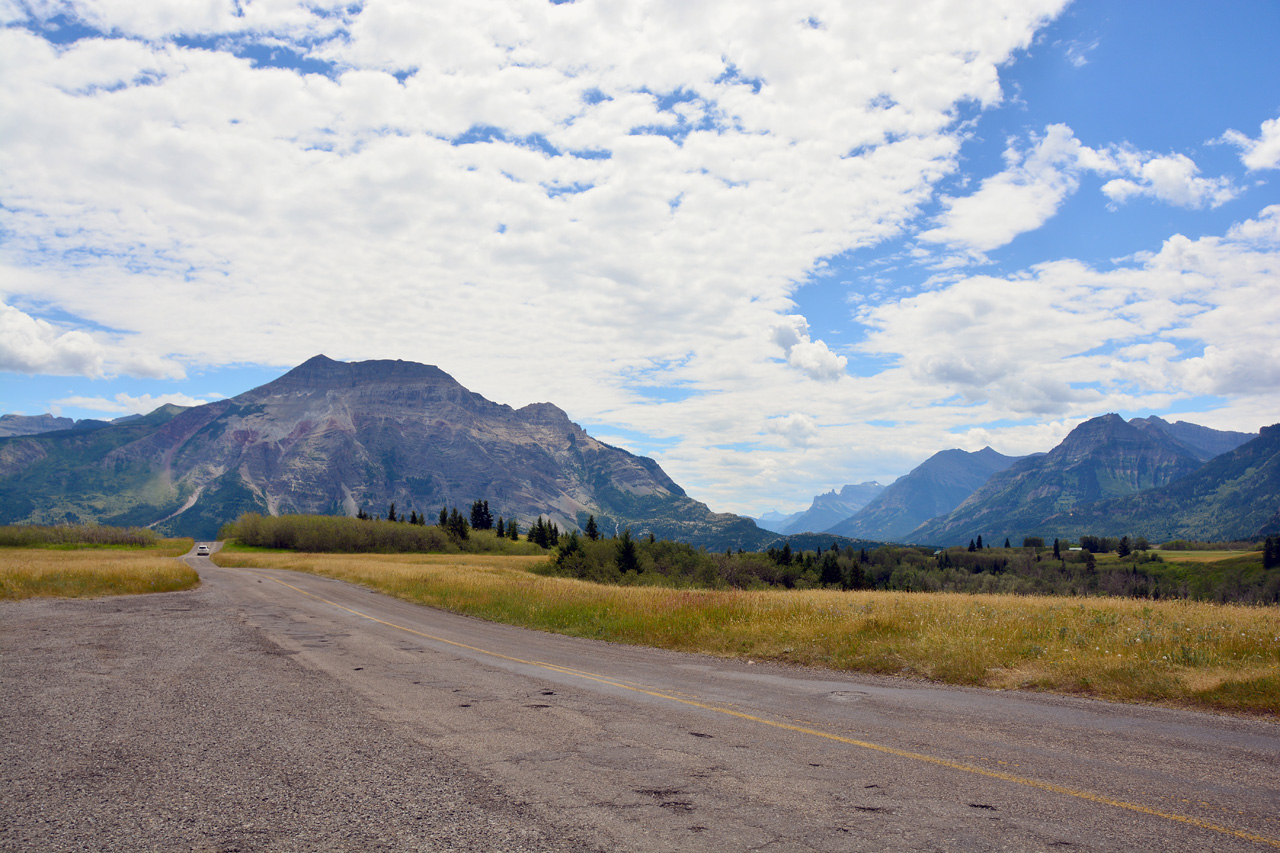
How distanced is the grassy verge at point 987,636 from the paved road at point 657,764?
1.26 meters

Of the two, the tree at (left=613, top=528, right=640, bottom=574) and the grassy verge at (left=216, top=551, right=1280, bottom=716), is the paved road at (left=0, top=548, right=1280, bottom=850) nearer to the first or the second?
the grassy verge at (left=216, top=551, right=1280, bottom=716)

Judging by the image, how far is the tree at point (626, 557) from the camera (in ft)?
219

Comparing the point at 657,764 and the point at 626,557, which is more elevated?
the point at 657,764

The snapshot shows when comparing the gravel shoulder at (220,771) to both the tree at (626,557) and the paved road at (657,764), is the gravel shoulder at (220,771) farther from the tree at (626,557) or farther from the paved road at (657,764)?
the tree at (626,557)

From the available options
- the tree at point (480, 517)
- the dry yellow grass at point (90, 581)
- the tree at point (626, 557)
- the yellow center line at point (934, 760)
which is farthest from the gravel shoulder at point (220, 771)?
the tree at point (480, 517)

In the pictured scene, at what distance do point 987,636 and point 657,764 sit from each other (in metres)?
10.9

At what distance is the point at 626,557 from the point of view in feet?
221

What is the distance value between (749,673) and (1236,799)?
8.11 meters

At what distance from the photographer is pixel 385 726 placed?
823 centimetres

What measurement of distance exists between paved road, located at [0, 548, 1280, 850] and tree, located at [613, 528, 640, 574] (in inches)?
2160

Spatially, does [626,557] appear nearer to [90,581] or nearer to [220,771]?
[90,581]

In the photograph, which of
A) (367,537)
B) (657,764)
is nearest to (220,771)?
(657,764)

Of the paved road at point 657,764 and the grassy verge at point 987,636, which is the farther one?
the grassy verge at point 987,636

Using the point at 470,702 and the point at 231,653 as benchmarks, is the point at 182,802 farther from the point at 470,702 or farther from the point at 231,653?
the point at 231,653
